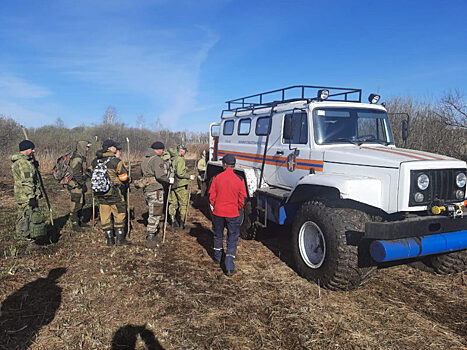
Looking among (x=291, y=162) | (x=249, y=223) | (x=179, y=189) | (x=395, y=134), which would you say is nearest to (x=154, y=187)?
(x=179, y=189)

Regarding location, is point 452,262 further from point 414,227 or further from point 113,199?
point 113,199

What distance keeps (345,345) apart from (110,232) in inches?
186

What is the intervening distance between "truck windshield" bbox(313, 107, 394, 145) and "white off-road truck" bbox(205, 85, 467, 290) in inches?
0.7

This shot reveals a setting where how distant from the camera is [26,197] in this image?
19.1ft

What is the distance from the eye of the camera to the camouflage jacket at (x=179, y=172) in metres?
7.33

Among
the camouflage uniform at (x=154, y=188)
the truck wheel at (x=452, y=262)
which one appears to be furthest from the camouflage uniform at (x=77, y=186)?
the truck wheel at (x=452, y=262)

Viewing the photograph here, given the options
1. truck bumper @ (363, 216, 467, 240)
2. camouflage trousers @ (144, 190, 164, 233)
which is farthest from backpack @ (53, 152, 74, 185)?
truck bumper @ (363, 216, 467, 240)

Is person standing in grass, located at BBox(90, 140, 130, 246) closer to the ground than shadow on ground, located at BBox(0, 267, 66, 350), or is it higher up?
higher up

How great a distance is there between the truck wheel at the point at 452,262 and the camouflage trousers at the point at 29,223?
6827 mm

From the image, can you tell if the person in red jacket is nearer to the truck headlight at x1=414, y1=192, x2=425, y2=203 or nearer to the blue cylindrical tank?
the blue cylindrical tank

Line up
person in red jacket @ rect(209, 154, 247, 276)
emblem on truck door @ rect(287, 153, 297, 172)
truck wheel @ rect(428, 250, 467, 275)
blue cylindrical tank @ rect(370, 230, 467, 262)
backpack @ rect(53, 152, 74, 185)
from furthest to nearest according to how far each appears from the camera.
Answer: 1. backpack @ rect(53, 152, 74, 185)
2. emblem on truck door @ rect(287, 153, 297, 172)
3. person in red jacket @ rect(209, 154, 247, 276)
4. truck wheel @ rect(428, 250, 467, 275)
5. blue cylindrical tank @ rect(370, 230, 467, 262)

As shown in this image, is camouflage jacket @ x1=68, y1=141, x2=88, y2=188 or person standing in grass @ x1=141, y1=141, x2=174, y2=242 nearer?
person standing in grass @ x1=141, y1=141, x2=174, y2=242

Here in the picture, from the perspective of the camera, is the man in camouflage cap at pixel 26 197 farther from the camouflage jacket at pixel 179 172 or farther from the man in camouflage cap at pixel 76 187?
the camouflage jacket at pixel 179 172

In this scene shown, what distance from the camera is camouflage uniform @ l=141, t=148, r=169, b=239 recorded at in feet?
21.3
